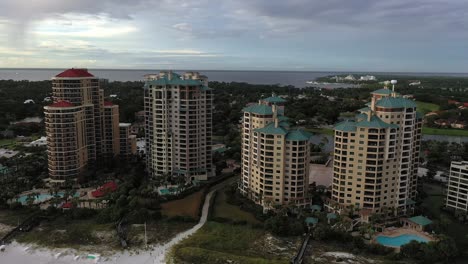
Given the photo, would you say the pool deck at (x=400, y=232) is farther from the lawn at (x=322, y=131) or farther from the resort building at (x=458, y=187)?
the lawn at (x=322, y=131)

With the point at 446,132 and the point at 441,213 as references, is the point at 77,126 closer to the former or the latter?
the point at 441,213

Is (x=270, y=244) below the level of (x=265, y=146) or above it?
below

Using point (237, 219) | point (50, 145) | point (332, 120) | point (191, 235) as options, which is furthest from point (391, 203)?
point (332, 120)

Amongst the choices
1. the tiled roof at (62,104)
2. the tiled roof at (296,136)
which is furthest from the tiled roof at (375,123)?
the tiled roof at (62,104)

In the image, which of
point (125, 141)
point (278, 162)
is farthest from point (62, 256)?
point (125, 141)

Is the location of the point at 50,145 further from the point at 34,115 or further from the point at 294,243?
the point at 34,115

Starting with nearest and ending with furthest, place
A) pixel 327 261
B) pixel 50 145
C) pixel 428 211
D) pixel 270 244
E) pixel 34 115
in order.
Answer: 1. pixel 327 261
2. pixel 270 244
3. pixel 428 211
4. pixel 50 145
5. pixel 34 115

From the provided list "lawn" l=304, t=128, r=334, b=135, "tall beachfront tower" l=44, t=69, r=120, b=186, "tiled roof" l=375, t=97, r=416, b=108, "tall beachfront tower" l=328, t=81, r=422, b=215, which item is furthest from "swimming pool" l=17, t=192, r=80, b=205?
"lawn" l=304, t=128, r=334, b=135
